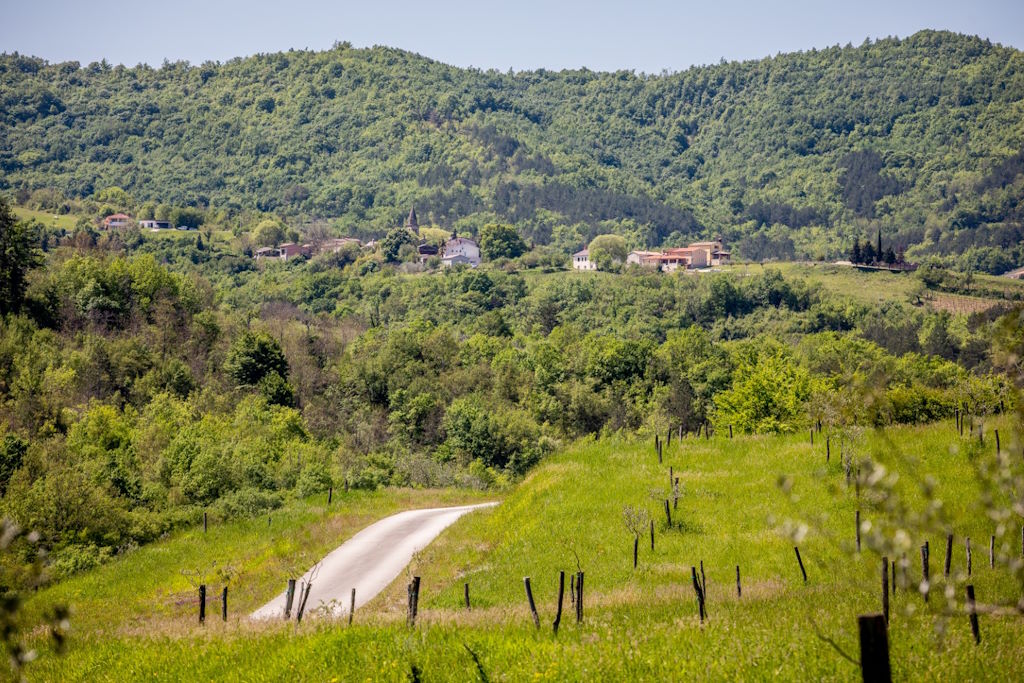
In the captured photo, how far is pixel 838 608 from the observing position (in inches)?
620

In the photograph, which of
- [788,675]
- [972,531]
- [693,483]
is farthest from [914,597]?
[693,483]

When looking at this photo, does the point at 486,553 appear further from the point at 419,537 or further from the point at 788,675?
the point at 788,675

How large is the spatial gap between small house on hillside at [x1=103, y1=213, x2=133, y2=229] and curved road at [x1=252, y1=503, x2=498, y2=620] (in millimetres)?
132336

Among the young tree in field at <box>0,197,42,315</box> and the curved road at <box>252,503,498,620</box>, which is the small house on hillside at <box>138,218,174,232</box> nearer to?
the young tree in field at <box>0,197,42,315</box>

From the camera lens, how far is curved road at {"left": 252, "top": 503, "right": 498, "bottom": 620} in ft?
82.2

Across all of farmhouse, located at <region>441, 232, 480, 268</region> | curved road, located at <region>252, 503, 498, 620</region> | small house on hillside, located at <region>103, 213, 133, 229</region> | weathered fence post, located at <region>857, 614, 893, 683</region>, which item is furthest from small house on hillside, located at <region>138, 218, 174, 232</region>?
weathered fence post, located at <region>857, 614, 893, 683</region>

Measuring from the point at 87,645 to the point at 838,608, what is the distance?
15041 millimetres

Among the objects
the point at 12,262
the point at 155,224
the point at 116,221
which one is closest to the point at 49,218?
the point at 116,221

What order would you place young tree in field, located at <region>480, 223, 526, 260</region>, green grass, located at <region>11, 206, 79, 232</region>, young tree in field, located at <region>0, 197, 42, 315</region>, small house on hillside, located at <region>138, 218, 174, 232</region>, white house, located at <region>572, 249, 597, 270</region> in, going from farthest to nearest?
young tree in field, located at <region>480, 223, 526, 260</region> → small house on hillside, located at <region>138, 218, 174, 232</region> → white house, located at <region>572, 249, 597, 270</region> → green grass, located at <region>11, 206, 79, 232</region> → young tree in field, located at <region>0, 197, 42, 315</region>

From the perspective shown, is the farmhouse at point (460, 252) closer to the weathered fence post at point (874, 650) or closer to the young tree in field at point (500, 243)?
the young tree in field at point (500, 243)

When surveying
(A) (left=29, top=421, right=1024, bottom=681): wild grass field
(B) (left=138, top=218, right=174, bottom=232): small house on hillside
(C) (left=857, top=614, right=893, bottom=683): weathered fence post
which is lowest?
(A) (left=29, top=421, right=1024, bottom=681): wild grass field

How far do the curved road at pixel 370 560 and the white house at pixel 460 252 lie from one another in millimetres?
122183

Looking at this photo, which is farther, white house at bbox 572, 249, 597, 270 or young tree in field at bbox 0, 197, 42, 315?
white house at bbox 572, 249, 597, 270

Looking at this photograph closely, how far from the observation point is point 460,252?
536 ft
